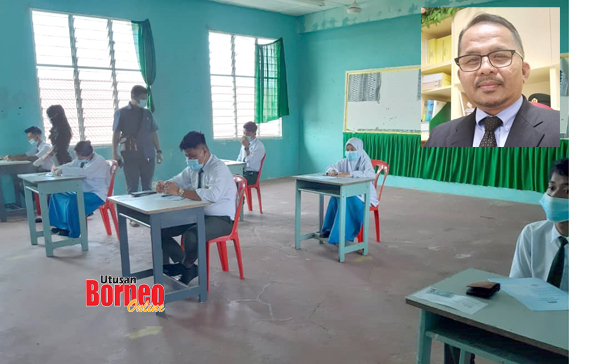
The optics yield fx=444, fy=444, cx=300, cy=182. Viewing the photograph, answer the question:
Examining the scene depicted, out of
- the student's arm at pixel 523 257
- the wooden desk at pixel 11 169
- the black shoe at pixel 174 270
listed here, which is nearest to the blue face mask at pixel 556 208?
the student's arm at pixel 523 257

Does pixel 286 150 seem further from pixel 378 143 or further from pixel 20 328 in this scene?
pixel 20 328

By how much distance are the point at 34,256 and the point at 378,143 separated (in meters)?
5.48

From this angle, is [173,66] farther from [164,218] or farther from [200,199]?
[164,218]

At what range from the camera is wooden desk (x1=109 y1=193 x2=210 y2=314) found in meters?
2.67

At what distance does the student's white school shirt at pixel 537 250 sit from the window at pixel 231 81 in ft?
22.3

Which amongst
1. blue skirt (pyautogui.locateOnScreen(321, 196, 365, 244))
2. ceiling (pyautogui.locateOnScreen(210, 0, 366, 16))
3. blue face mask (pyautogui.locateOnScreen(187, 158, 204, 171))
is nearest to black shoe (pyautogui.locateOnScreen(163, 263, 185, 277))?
blue face mask (pyautogui.locateOnScreen(187, 158, 204, 171))

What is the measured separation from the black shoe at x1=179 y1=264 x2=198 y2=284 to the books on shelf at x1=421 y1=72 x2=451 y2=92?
4733 mm

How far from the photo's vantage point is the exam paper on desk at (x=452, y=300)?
138cm

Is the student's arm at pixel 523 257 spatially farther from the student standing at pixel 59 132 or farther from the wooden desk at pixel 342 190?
the student standing at pixel 59 132

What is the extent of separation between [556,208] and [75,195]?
396 cm

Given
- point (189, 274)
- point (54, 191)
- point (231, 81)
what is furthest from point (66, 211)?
point (231, 81)

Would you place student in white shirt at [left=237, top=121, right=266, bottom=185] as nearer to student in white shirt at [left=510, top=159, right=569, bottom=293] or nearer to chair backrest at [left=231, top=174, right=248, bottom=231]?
chair backrest at [left=231, top=174, right=248, bottom=231]

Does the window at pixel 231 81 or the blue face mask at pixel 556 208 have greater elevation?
the window at pixel 231 81

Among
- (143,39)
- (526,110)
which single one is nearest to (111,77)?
(143,39)
